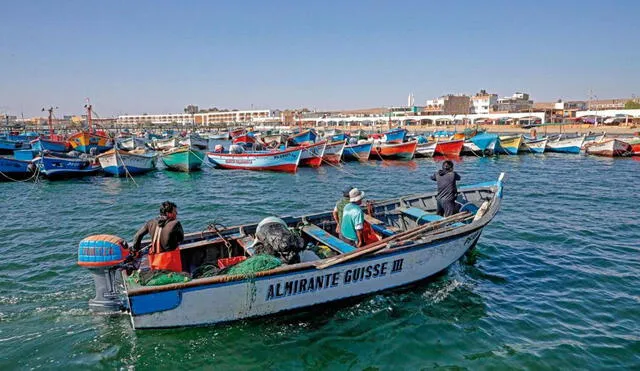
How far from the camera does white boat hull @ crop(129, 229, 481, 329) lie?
6.05 meters

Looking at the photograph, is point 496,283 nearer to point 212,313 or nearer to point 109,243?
point 212,313

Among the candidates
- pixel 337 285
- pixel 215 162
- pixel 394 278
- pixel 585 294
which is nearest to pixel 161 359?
pixel 337 285

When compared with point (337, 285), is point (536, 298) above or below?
below

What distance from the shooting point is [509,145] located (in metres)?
38.6

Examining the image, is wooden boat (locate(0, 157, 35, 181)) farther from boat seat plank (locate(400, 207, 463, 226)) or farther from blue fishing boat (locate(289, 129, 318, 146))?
boat seat plank (locate(400, 207, 463, 226))

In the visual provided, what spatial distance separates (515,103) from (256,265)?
13522cm

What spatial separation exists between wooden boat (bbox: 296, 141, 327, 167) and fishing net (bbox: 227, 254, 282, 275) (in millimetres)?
23928

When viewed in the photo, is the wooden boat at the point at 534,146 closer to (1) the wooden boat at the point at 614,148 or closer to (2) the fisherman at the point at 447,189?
(1) the wooden boat at the point at 614,148

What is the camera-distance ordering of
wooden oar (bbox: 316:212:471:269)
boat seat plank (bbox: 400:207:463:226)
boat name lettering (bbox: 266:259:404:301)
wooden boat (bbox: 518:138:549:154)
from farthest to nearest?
wooden boat (bbox: 518:138:549:154) < boat seat plank (bbox: 400:207:463:226) < wooden oar (bbox: 316:212:471:269) < boat name lettering (bbox: 266:259:404:301)

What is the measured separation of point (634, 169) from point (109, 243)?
32554 mm

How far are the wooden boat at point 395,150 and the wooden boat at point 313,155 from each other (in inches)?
264

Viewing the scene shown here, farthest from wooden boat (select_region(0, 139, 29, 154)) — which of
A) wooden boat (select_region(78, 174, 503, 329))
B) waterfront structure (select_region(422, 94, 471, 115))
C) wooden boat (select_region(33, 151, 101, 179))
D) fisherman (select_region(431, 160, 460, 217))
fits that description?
waterfront structure (select_region(422, 94, 471, 115))

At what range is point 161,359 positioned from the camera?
19.6 feet

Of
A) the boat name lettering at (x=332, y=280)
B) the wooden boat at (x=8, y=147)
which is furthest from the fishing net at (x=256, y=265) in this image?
the wooden boat at (x=8, y=147)
